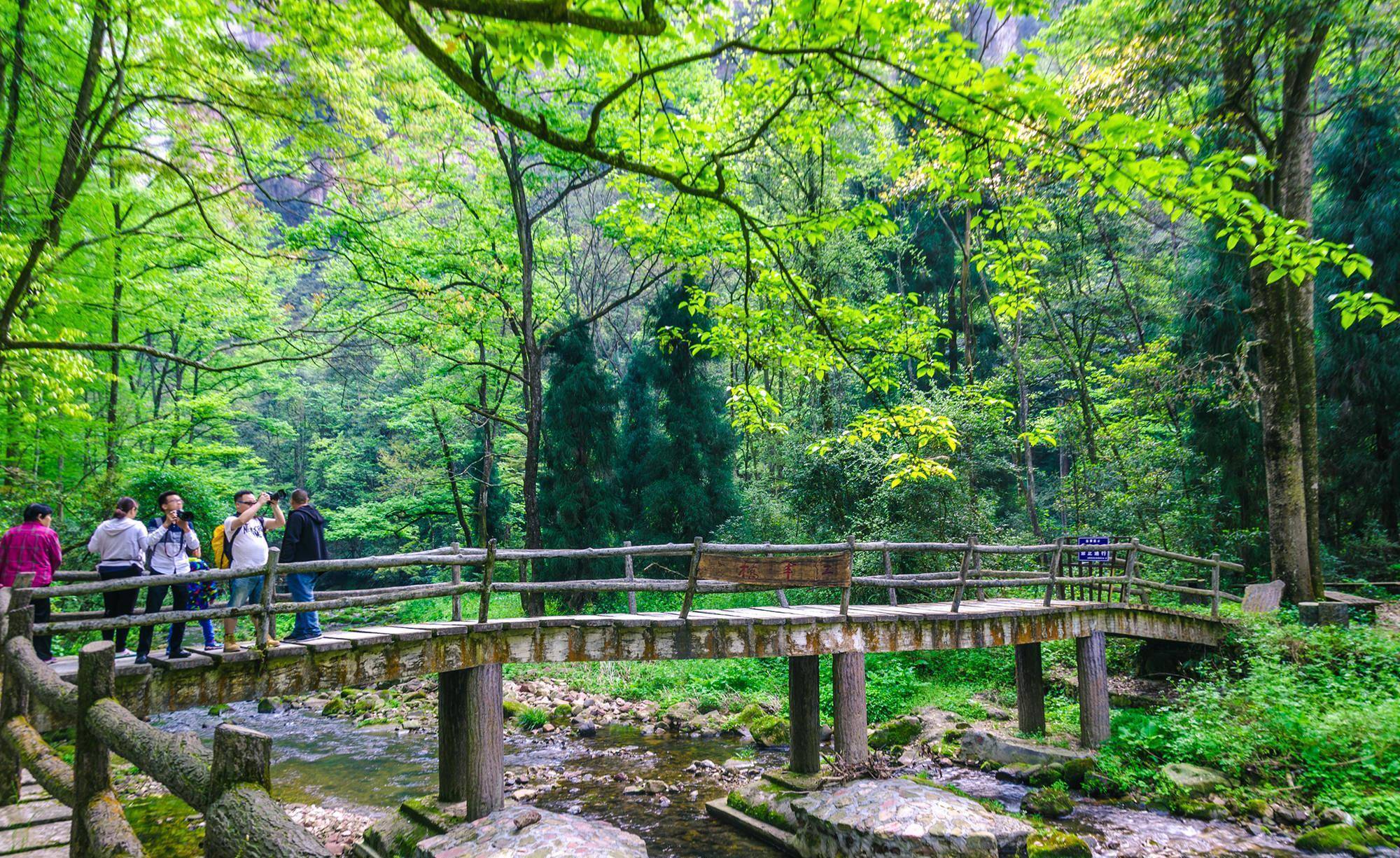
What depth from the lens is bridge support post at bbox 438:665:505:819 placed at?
8.36 metres

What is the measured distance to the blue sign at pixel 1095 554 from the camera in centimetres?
1275

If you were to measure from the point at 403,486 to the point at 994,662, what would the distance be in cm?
1992

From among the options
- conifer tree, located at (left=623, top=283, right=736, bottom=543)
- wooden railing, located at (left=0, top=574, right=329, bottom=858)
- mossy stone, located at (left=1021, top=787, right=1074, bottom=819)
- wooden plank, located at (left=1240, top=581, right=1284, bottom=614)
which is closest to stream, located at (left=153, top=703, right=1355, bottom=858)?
mossy stone, located at (left=1021, top=787, right=1074, bottom=819)

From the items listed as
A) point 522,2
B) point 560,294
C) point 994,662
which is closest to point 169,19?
point 522,2

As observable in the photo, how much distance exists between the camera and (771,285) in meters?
5.98

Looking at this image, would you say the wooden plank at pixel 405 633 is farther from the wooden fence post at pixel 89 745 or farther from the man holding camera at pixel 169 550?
the wooden fence post at pixel 89 745

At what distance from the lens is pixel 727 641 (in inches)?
346

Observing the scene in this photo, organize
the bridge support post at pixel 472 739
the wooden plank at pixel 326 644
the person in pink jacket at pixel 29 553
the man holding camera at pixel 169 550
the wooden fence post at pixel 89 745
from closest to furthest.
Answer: the wooden fence post at pixel 89 745 → the wooden plank at pixel 326 644 → the man holding camera at pixel 169 550 → the person in pink jacket at pixel 29 553 → the bridge support post at pixel 472 739

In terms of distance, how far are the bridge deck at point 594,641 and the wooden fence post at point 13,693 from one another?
64 cm

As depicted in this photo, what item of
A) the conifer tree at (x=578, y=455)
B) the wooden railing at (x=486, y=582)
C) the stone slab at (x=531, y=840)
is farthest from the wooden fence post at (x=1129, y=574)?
the conifer tree at (x=578, y=455)

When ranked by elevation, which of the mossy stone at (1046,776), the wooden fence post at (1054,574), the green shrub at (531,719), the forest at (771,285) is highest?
the forest at (771,285)

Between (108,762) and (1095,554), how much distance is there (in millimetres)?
13488

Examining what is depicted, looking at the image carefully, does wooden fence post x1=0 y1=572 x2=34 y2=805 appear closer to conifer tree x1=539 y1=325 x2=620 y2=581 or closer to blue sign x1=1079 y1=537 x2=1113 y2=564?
blue sign x1=1079 y1=537 x2=1113 y2=564

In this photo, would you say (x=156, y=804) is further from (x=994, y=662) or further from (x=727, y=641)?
(x=994, y=662)
